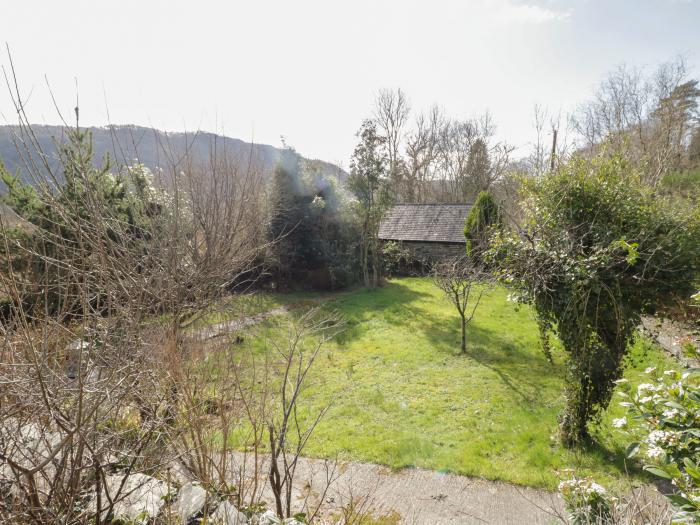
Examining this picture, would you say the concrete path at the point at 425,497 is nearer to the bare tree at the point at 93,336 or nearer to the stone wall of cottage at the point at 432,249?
the bare tree at the point at 93,336

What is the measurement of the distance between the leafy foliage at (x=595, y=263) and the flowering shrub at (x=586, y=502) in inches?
70.9

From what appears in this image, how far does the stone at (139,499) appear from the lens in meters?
2.47

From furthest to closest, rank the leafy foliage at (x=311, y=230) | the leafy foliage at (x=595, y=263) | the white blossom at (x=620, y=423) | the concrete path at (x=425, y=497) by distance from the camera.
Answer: the leafy foliage at (x=311, y=230) < the leafy foliage at (x=595, y=263) < the concrete path at (x=425, y=497) < the white blossom at (x=620, y=423)

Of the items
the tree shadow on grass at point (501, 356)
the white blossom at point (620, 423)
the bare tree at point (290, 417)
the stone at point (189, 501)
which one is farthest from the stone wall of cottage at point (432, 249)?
the stone at point (189, 501)

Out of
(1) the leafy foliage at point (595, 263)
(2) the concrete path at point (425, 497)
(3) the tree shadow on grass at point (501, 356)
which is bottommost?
(2) the concrete path at point (425, 497)

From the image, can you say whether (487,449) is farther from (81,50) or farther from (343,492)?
(81,50)

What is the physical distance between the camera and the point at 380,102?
26.9 meters

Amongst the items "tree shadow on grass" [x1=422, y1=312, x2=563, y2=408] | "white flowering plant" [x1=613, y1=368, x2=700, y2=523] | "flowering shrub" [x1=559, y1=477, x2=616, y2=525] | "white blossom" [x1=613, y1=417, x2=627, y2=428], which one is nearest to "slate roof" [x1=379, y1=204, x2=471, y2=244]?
"tree shadow on grass" [x1=422, y1=312, x2=563, y2=408]

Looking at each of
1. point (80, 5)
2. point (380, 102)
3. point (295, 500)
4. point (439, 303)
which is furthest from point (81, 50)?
point (380, 102)

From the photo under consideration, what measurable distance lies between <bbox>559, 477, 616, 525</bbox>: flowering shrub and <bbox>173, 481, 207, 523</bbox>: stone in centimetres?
266

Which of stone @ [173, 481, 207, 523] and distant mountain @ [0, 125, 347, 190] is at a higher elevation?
distant mountain @ [0, 125, 347, 190]

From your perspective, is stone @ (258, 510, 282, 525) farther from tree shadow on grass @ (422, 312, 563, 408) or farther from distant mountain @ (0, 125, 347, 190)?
tree shadow on grass @ (422, 312, 563, 408)

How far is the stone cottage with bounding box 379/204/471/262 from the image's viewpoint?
16.3 meters

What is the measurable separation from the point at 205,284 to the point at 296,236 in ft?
29.0
